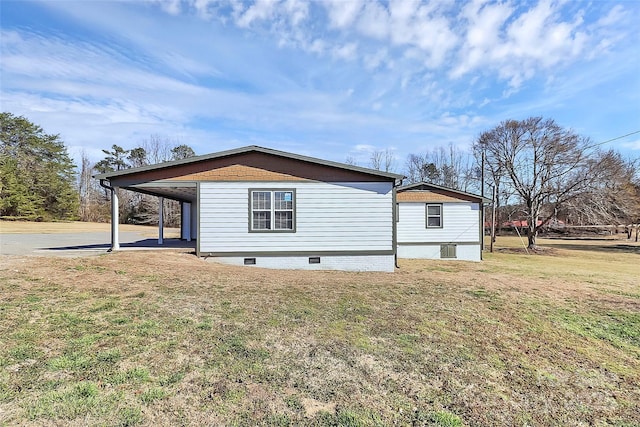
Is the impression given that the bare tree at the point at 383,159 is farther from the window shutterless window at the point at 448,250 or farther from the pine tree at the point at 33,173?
the pine tree at the point at 33,173

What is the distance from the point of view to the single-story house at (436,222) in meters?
17.2

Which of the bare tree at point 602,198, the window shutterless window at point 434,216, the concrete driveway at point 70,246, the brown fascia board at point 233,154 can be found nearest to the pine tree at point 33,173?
the concrete driveway at point 70,246

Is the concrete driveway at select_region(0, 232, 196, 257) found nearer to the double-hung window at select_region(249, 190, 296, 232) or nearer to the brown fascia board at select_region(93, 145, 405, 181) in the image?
the brown fascia board at select_region(93, 145, 405, 181)

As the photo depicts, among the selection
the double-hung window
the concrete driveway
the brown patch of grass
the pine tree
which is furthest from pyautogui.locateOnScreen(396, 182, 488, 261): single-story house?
the pine tree

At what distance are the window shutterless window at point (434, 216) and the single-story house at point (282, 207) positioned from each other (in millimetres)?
6862

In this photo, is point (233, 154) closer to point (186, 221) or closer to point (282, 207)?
point (282, 207)

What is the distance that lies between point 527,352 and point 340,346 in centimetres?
237

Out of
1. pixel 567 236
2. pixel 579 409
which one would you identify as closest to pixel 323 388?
pixel 579 409

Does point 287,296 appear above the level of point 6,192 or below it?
below

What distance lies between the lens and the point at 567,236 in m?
42.9

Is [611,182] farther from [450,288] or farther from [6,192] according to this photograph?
[6,192]

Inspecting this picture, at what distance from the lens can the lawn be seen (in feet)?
9.22

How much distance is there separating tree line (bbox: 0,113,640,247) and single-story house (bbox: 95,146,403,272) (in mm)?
15626

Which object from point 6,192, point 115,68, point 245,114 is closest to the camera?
point 115,68
